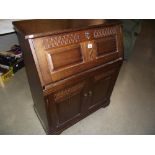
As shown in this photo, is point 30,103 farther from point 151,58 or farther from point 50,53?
point 151,58

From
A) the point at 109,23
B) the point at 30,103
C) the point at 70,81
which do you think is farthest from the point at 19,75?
the point at 109,23

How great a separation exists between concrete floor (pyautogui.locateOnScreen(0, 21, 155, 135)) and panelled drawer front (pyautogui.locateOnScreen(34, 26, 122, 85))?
0.81 m

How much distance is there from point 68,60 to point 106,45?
0.39m

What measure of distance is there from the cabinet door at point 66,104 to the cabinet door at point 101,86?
0.40 feet

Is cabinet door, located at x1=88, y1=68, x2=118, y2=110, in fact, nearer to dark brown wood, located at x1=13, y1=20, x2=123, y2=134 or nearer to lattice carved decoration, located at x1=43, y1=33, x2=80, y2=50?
dark brown wood, located at x1=13, y1=20, x2=123, y2=134

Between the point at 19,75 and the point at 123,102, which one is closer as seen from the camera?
the point at 123,102

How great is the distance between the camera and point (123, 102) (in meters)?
2.03

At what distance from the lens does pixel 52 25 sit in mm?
1074

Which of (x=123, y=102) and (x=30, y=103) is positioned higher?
(x=30, y=103)

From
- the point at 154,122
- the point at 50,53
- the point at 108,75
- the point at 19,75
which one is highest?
the point at 50,53

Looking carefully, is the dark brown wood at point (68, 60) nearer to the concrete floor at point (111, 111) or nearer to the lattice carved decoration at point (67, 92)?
the lattice carved decoration at point (67, 92)

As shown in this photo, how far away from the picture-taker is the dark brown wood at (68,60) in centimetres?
96
